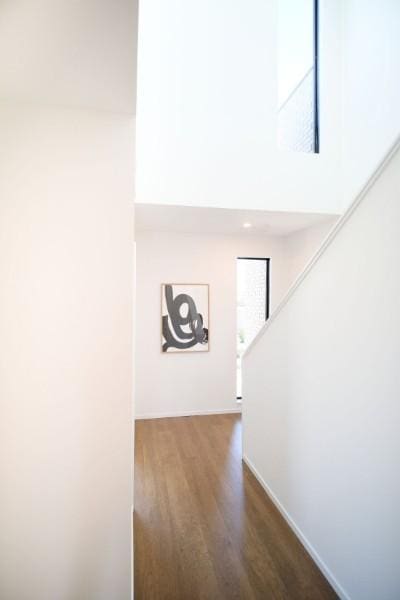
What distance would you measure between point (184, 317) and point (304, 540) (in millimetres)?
2842

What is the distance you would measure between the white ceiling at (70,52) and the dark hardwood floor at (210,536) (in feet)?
7.97

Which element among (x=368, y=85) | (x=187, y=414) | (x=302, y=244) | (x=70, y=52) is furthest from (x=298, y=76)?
(x=187, y=414)

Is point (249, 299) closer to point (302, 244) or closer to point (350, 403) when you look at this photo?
point (302, 244)

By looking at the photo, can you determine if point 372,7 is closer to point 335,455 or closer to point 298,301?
point 298,301

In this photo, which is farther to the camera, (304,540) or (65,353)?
(304,540)

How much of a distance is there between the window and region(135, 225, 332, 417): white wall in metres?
1.25

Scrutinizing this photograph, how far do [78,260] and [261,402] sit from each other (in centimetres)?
214

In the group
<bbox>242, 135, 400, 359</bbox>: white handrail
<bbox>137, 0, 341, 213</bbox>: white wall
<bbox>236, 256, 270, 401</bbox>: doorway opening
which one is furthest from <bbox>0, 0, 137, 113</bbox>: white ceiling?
<bbox>236, 256, 270, 401</bbox>: doorway opening

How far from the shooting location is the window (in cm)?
379

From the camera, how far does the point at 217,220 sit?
375 centimetres

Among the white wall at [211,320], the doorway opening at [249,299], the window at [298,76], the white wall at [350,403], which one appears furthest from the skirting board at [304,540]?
the window at [298,76]

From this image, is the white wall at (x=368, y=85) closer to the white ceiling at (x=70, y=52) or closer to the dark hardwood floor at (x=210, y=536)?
the white ceiling at (x=70, y=52)

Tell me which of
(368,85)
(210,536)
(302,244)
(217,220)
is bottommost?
(210,536)

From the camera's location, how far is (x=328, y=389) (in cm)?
181
